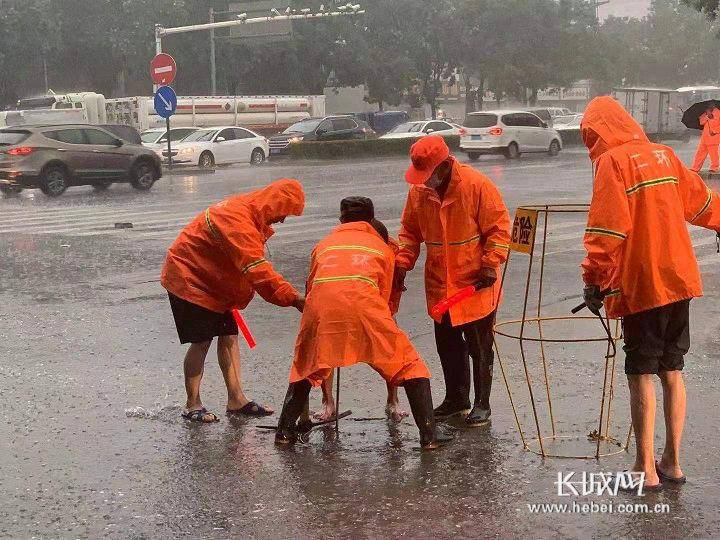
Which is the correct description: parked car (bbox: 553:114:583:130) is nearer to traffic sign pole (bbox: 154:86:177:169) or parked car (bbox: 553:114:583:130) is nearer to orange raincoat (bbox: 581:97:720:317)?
traffic sign pole (bbox: 154:86:177:169)

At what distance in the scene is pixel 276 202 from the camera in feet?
20.1


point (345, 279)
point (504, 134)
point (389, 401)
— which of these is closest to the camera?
point (345, 279)

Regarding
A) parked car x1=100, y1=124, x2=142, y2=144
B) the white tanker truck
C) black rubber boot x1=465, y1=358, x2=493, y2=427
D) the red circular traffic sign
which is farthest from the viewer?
the white tanker truck

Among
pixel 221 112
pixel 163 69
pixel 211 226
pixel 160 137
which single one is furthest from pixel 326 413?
Result: pixel 221 112

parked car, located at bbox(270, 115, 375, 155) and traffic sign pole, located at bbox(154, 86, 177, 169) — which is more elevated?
traffic sign pole, located at bbox(154, 86, 177, 169)

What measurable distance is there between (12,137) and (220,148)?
36.6 ft

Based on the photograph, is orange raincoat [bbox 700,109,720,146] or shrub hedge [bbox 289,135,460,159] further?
shrub hedge [bbox 289,135,460,159]

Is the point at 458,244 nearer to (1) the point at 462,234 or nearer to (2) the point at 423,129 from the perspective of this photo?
(1) the point at 462,234

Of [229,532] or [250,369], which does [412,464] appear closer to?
[229,532]

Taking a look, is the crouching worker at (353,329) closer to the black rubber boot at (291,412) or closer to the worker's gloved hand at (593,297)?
the black rubber boot at (291,412)

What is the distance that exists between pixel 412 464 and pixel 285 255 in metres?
8.24

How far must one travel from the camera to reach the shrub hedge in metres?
38.5

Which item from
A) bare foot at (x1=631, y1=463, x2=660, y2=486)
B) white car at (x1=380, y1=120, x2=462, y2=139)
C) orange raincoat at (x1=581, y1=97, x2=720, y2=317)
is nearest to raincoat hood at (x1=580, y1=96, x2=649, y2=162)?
orange raincoat at (x1=581, y1=97, x2=720, y2=317)

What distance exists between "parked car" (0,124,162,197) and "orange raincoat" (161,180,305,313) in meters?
18.5
